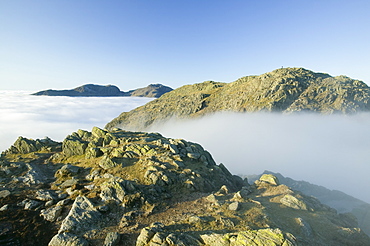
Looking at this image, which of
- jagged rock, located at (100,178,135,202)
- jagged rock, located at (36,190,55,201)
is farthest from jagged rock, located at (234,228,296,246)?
jagged rock, located at (36,190,55,201)

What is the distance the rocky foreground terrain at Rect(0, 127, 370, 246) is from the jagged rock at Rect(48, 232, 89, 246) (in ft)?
0.29

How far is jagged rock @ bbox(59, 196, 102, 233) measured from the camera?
19.2 metres

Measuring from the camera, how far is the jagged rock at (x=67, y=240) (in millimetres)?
16781

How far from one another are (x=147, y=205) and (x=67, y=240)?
29.4ft

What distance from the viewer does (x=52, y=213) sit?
2181 cm

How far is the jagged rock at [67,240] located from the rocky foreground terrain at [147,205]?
9 centimetres

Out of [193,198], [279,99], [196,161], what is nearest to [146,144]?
[196,161]

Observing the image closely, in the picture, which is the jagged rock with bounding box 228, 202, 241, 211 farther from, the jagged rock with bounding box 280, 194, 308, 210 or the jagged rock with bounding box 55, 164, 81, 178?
the jagged rock with bounding box 55, 164, 81, 178

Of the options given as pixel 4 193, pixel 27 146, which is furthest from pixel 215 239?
pixel 27 146

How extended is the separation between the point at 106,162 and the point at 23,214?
12.2 m

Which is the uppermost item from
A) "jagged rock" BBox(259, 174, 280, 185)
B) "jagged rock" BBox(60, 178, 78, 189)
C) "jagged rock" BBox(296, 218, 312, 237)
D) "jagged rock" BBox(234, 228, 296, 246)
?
"jagged rock" BBox(234, 228, 296, 246)

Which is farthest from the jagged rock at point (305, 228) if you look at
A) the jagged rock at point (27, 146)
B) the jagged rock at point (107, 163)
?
the jagged rock at point (27, 146)

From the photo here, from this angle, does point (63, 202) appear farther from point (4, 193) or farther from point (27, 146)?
point (27, 146)

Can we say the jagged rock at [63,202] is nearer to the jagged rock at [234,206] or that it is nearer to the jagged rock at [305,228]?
the jagged rock at [234,206]
